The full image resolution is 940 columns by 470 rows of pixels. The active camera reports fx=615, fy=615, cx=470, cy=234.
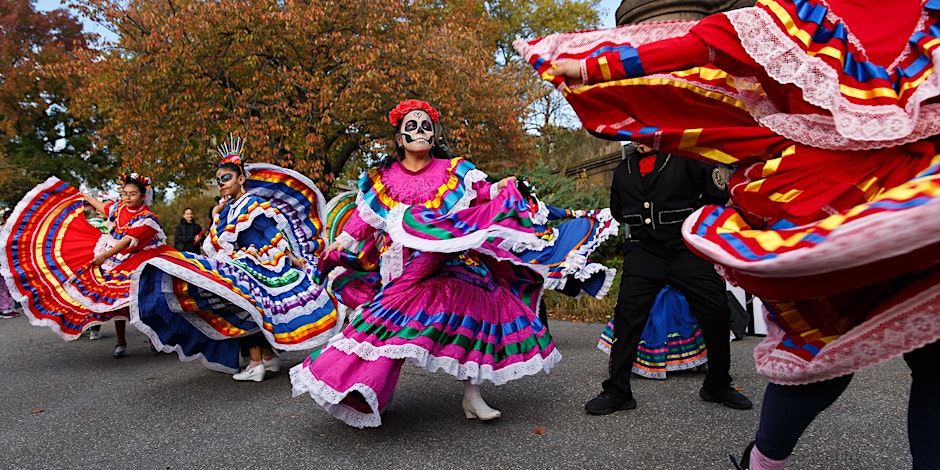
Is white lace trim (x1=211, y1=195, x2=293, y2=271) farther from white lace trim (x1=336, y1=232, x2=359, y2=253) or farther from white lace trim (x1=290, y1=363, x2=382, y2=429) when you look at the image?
white lace trim (x1=290, y1=363, x2=382, y2=429)

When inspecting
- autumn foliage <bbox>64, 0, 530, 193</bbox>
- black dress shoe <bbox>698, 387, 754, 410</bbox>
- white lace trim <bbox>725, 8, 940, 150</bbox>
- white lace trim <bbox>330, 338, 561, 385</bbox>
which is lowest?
black dress shoe <bbox>698, 387, 754, 410</bbox>

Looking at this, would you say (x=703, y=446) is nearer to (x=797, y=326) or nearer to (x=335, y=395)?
(x=797, y=326)

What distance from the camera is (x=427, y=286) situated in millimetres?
3291

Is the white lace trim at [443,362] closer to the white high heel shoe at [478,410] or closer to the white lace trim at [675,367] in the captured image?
the white high heel shoe at [478,410]

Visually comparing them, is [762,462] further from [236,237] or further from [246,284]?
[236,237]

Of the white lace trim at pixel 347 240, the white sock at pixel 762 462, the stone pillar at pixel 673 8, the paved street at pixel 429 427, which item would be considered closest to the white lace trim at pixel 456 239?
the white lace trim at pixel 347 240

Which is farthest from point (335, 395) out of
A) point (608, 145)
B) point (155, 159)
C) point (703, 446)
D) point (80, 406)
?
point (608, 145)

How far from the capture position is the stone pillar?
31.1ft

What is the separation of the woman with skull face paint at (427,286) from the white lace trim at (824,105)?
4.97 feet

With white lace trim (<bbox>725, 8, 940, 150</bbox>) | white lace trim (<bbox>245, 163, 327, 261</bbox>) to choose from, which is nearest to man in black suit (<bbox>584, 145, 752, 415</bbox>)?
white lace trim (<bbox>725, 8, 940, 150</bbox>)

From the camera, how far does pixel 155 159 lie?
11.7 m

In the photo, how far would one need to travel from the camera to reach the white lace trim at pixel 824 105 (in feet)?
4.88

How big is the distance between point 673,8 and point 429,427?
8349 millimetres

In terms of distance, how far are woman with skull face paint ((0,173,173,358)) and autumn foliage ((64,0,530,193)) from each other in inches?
190
